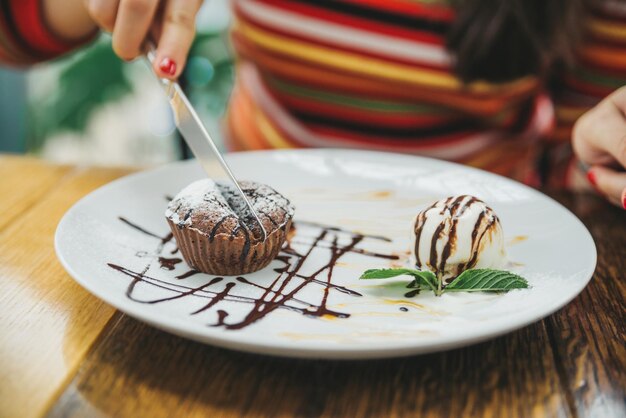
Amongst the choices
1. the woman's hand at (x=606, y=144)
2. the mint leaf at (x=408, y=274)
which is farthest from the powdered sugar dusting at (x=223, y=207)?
the woman's hand at (x=606, y=144)

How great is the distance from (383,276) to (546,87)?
3.82 feet

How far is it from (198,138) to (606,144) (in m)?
0.64

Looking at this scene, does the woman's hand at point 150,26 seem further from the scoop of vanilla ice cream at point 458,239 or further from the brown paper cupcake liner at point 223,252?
the scoop of vanilla ice cream at point 458,239

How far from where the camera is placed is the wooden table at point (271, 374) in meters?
0.63

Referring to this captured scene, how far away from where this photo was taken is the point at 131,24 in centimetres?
100

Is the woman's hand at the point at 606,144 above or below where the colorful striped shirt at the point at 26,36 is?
below

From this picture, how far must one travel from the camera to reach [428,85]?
1505 millimetres

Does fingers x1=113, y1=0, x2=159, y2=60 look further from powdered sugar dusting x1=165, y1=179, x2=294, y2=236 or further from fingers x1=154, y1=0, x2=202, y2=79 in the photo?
powdered sugar dusting x1=165, y1=179, x2=294, y2=236

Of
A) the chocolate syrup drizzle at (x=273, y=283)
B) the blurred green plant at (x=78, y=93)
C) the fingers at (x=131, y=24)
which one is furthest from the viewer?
the blurred green plant at (x=78, y=93)

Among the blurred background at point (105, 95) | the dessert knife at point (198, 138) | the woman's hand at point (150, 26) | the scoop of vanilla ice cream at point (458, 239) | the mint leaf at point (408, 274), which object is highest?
the woman's hand at point (150, 26)

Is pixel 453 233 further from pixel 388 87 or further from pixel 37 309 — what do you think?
pixel 388 87

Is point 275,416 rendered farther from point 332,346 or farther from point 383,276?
point 383,276

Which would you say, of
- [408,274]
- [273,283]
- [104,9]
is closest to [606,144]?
[408,274]

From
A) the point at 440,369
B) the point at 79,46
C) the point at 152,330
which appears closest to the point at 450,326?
the point at 440,369
